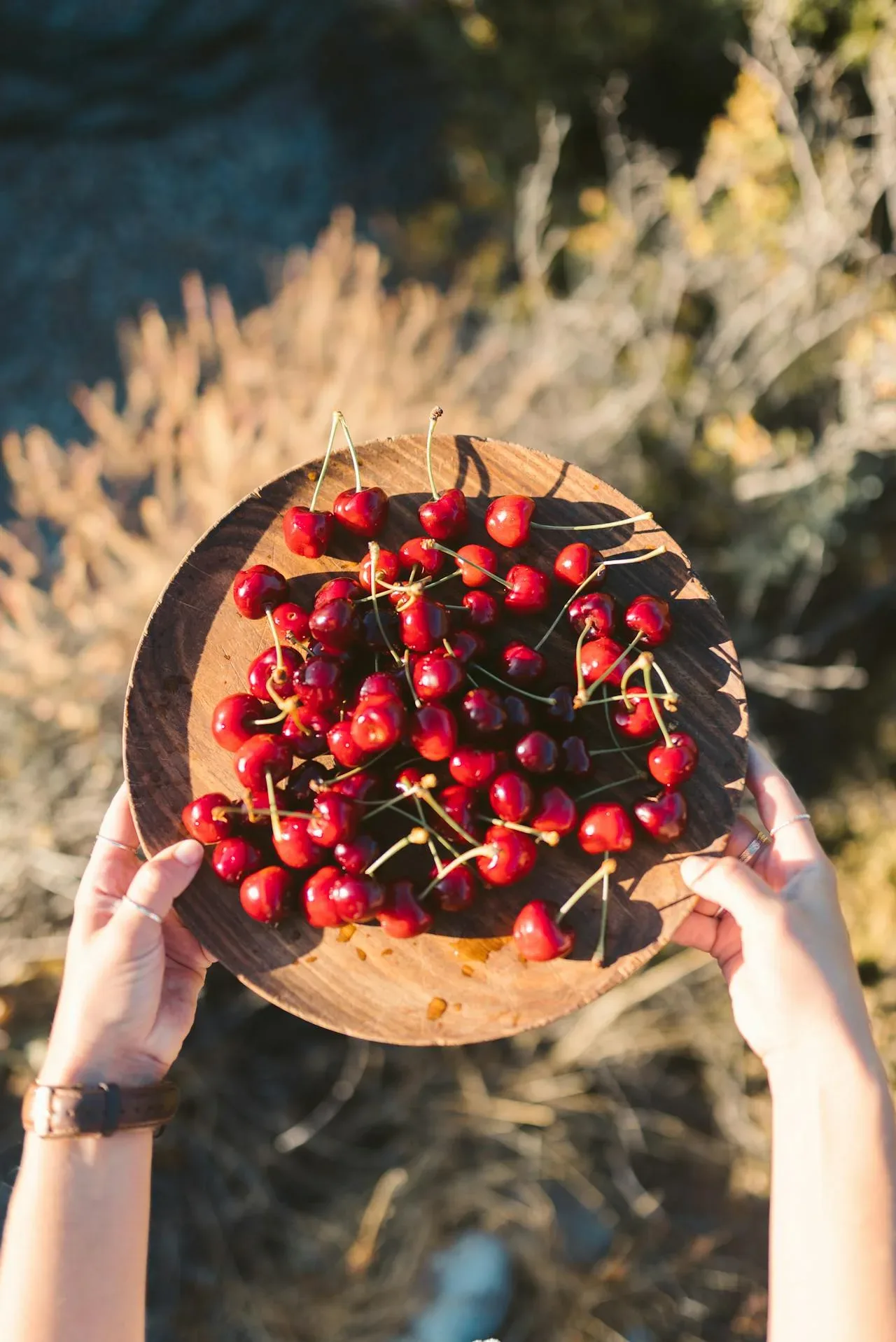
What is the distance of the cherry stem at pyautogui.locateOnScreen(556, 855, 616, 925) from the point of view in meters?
1.60

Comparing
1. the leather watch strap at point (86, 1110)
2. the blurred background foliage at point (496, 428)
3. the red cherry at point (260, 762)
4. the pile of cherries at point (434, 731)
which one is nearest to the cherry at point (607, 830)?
the pile of cherries at point (434, 731)

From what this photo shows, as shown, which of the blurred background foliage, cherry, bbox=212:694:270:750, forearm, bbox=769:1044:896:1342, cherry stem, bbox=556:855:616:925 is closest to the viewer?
forearm, bbox=769:1044:896:1342

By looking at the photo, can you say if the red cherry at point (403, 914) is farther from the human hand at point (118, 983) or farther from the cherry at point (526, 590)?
the cherry at point (526, 590)

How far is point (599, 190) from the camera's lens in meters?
3.56

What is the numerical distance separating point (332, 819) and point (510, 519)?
65cm

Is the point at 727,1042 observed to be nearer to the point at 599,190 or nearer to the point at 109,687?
the point at 109,687

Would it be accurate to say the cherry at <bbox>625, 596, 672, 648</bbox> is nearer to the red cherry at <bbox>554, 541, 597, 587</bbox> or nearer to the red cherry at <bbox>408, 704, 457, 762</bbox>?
the red cherry at <bbox>554, 541, 597, 587</bbox>

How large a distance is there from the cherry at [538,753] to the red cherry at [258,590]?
534 millimetres

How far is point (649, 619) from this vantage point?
1.71 metres

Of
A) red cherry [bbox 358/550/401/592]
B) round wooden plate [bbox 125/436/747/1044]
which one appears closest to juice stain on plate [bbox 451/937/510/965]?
round wooden plate [bbox 125/436/747/1044]

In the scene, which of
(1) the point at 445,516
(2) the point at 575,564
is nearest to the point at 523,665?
(2) the point at 575,564

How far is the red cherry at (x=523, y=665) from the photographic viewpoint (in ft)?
5.64

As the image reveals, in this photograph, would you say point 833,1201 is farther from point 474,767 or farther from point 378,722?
point 378,722

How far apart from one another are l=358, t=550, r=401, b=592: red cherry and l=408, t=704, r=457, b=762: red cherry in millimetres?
251
